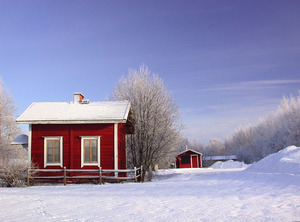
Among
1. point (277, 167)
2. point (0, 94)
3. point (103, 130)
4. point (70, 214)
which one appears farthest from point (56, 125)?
point (0, 94)

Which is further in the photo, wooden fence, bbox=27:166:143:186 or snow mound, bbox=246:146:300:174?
snow mound, bbox=246:146:300:174

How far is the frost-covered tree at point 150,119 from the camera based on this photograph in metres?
23.1

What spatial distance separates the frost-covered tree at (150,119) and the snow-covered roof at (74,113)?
9.67 feet

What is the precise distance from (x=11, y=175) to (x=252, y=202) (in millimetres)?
12839

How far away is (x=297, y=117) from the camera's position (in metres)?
59.4

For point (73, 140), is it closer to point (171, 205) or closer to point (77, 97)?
point (77, 97)

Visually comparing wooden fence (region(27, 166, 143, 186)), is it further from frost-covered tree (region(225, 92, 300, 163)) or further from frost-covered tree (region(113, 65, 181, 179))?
frost-covered tree (region(225, 92, 300, 163))

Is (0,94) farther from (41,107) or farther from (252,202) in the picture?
(252,202)

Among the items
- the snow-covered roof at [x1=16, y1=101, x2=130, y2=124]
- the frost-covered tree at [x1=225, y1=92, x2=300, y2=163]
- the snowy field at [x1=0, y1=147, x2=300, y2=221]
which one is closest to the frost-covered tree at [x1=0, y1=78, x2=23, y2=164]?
the snow-covered roof at [x1=16, y1=101, x2=130, y2=124]

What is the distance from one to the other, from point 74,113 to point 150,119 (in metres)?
6.15

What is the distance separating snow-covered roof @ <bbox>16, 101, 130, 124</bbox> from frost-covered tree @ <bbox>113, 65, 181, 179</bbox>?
2.95 metres

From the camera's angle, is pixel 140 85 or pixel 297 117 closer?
pixel 140 85

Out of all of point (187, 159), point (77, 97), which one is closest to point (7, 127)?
point (77, 97)

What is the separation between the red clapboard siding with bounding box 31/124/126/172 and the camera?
1834 centimetres
